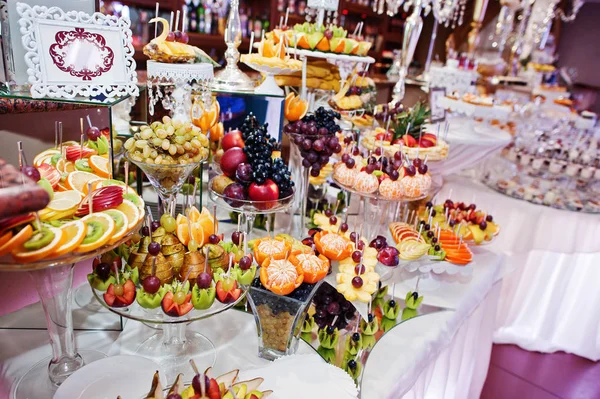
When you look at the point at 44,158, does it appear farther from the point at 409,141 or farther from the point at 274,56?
the point at 409,141

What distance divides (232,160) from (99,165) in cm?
35

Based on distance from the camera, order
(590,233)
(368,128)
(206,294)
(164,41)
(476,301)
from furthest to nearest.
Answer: (590,233) < (368,128) < (476,301) < (164,41) < (206,294)

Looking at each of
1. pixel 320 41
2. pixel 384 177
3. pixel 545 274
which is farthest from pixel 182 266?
pixel 545 274

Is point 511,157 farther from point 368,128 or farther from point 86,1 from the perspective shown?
point 86,1

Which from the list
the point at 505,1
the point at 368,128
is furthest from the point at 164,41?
the point at 505,1

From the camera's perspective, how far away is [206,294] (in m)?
0.88

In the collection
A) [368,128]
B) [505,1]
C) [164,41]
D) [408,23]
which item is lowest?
[368,128]

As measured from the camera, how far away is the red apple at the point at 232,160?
1.27m

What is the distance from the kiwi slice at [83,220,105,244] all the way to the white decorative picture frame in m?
0.35

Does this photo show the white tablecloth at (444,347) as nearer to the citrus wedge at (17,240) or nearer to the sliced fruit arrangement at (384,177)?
the sliced fruit arrangement at (384,177)

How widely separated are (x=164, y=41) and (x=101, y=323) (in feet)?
2.46

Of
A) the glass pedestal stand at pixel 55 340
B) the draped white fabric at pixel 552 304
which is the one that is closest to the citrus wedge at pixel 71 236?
the glass pedestal stand at pixel 55 340

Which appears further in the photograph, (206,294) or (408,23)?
(408,23)

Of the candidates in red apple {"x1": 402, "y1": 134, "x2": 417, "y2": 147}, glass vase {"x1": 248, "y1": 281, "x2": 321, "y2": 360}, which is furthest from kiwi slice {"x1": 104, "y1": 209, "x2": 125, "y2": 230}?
red apple {"x1": 402, "y1": 134, "x2": 417, "y2": 147}
